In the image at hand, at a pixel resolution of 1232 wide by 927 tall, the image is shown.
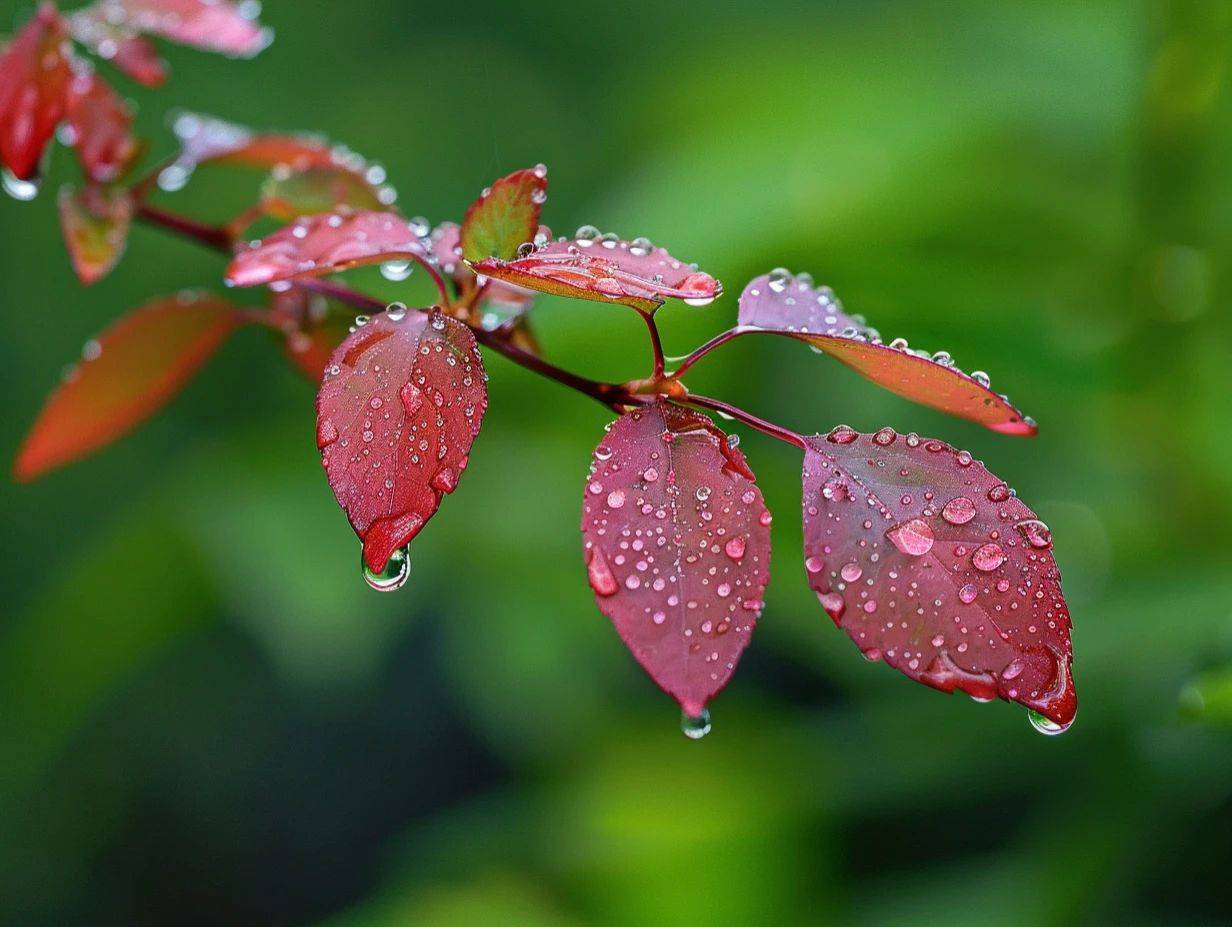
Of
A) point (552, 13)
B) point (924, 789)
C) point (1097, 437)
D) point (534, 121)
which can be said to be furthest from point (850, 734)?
point (552, 13)

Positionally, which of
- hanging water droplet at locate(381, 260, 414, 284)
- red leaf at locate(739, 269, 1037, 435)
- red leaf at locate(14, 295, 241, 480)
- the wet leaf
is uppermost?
red leaf at locate(739, 269, 1037, 435)

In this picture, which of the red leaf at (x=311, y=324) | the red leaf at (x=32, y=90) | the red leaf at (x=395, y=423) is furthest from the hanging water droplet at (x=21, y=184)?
the red leaf at (x=395, y=423)

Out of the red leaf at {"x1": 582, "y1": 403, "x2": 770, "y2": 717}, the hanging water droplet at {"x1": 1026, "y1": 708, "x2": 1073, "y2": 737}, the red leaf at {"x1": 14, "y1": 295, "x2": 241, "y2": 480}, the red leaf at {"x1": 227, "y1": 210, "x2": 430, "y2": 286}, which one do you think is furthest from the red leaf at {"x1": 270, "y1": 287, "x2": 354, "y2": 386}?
the hanging water droplet at {"x1": 1026, "y1": 708, "x2": 1073, "y2": 737}

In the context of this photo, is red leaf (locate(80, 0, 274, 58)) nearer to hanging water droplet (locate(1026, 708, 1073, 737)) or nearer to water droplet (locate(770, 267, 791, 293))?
water droplet (locate(770, 267, 791, 293))

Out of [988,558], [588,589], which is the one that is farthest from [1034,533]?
[588,589]

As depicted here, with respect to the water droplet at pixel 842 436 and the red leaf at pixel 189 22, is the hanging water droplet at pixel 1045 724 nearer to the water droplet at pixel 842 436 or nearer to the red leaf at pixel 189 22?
the water droplet at pixel 842 436

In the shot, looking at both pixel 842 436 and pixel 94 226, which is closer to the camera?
pixel 842 436

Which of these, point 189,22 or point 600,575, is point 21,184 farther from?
point 600,575
